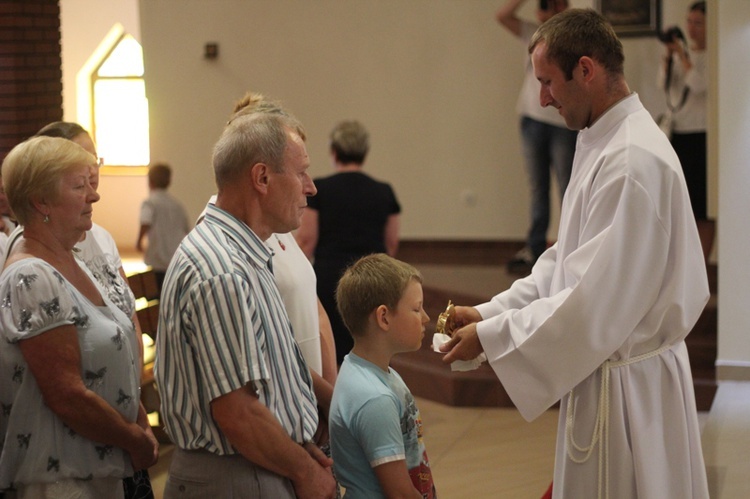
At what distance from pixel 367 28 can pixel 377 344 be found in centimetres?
706

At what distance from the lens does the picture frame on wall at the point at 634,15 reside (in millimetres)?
8016

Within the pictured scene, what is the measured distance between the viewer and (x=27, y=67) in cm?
558

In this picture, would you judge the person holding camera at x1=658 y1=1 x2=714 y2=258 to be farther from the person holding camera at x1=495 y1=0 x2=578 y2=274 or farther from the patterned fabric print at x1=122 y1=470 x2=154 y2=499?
the patterned fabric print at x1=122 y1=470 x2=154 y2=499

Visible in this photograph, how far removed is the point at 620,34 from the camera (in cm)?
805

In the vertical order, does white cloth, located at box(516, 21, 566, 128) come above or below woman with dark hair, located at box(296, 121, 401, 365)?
above

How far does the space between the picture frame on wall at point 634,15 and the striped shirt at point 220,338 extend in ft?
21.4

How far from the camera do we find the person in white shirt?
253 centimetres

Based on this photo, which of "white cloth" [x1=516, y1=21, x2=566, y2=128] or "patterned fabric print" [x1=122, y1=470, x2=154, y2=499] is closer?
"patterned fabric print" [x1=122, y1=470, x2=154, y2=499]

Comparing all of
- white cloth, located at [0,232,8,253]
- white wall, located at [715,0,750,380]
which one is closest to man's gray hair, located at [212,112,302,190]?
white cloth, located at [0,232,8,253]

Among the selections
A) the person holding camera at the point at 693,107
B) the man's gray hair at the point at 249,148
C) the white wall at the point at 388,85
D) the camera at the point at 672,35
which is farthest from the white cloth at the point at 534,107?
the man's gray hair at the point at 249,148

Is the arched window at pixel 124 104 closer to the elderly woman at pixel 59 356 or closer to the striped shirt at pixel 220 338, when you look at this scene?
the elderly woman at pixel 59 356

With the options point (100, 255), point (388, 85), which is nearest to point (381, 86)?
point (388, 85)

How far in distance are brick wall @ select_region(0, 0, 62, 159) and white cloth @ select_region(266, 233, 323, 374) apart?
121 inches

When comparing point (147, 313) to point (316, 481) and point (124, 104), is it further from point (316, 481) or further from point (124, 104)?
point (124, 104)
